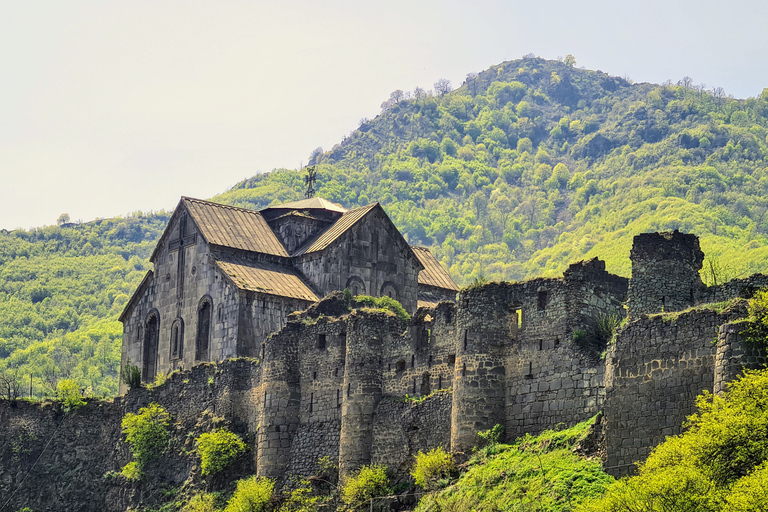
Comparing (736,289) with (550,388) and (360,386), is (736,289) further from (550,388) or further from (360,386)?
(360,386)

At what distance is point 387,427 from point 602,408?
31.3ft

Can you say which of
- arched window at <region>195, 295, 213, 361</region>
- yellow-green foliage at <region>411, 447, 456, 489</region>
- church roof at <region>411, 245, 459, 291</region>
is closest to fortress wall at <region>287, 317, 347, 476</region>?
yellow-green foliage at <region>411, 447, 456, 489</region>

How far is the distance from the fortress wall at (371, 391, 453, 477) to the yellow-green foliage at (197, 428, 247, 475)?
745cm

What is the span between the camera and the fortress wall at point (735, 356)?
99.1 feet

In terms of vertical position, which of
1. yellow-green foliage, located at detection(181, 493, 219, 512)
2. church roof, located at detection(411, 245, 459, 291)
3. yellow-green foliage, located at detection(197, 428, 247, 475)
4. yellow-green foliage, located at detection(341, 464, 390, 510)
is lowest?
yellow-green foliage, located at detection(181, 493, 219, 512)

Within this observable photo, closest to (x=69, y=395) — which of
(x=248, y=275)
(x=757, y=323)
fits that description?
(x=248, y=275)

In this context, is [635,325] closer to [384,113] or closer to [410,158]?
[410,158]

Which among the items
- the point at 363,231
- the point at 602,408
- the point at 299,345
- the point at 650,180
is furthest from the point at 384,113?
the point at 602,408

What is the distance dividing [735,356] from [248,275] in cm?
3085

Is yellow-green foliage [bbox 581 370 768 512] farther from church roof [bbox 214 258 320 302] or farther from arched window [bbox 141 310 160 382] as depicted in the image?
arched window [bbox 141 310 160 382]

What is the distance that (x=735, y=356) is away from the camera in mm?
30375

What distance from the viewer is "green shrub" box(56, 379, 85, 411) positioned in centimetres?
5719

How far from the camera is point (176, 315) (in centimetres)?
6025

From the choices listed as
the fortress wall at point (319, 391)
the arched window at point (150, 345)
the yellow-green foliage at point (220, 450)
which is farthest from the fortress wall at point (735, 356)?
the arched window at point (150, 345)
